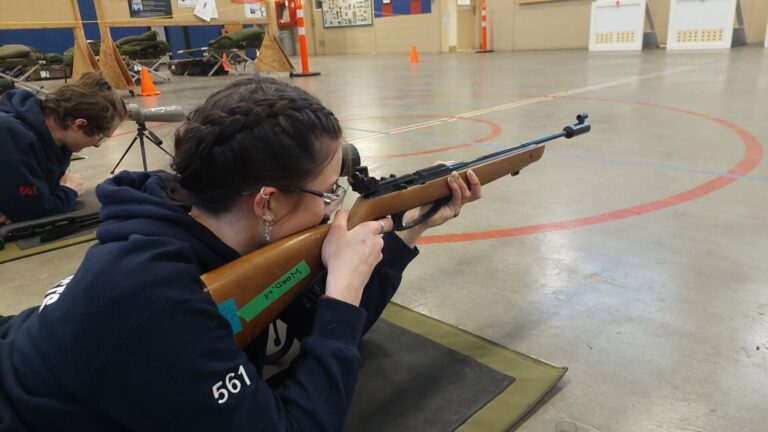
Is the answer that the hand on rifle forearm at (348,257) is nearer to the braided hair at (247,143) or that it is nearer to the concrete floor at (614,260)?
the braided hair at (247,143)

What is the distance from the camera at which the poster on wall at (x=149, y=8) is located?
854 centimetres

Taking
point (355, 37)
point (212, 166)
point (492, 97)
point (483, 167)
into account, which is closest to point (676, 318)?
point (483, 167)

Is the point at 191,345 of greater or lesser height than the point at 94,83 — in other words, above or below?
below

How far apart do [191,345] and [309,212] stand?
377 millimetres

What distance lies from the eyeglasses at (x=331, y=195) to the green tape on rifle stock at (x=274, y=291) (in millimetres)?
134

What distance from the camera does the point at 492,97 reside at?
256 inches

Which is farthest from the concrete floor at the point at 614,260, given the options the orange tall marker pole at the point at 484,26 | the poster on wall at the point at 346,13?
the poster on wall at the point at 346,13

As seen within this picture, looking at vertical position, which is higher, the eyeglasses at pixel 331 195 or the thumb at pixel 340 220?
the eyeglasses at pixel 331 195

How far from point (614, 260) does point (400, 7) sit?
16.7 meters

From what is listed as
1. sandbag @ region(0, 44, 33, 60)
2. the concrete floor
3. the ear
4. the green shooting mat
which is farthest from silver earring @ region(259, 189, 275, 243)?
sandbag @ region(0, 44, 33, 60)

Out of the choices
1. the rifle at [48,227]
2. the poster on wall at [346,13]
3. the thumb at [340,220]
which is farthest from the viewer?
the poster on wall at [346,13]

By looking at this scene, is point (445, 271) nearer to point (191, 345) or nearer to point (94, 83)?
point (191, 345)

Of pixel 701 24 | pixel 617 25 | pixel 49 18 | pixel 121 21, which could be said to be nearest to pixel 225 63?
pixel 121 21

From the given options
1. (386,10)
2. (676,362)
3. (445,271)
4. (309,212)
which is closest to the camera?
(309,212)
